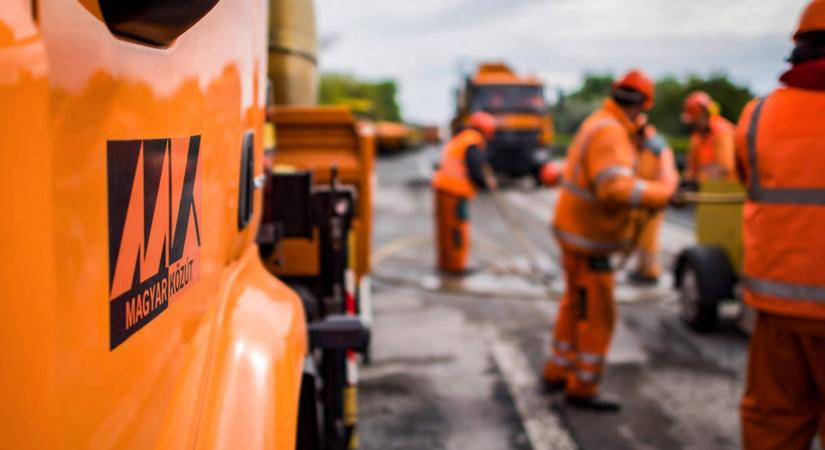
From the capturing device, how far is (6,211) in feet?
2.49

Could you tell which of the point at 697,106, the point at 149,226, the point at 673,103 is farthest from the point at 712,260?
the point at 673,103

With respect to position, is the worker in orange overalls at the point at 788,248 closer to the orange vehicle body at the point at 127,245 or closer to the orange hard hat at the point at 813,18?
the orange hard hat at the point at 813,18

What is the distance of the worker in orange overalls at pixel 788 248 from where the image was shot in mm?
2773

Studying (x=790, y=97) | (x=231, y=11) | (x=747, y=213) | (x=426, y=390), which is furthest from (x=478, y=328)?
(x=231, y=11)

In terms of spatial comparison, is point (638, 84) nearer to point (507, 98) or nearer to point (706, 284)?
point (706, 284)

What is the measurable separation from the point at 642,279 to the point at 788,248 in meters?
5.46

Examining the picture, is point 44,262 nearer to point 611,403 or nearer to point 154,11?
point 154,11

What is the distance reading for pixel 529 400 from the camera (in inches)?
184

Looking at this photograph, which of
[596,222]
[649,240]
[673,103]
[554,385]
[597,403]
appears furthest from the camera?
[673,103]

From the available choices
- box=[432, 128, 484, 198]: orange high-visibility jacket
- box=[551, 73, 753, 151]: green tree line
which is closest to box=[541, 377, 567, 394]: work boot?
box=[432, 128, 484, 198]: orange high-visibility jacket

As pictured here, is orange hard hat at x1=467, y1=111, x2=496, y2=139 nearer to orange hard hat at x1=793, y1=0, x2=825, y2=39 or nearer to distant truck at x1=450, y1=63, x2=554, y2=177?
orange hard hat at x1=793, y1=0, x2=825, y2=39

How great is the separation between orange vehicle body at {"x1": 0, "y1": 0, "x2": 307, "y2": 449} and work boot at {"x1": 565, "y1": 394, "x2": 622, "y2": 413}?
3133mm

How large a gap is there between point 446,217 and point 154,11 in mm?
7341

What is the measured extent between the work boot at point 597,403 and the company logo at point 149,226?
143 inches
